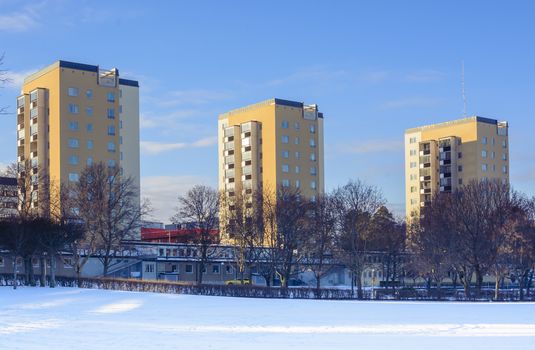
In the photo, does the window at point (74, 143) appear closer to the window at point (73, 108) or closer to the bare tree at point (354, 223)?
the window at point (73, 108)

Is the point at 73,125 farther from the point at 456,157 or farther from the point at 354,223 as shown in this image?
the point at 456,157

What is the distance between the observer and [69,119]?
360 feet

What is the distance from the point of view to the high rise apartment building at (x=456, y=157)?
5773 inches

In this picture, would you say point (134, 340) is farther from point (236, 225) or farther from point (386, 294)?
point (236, 225)

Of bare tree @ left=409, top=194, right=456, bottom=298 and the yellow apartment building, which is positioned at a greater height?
the yellow apartment building

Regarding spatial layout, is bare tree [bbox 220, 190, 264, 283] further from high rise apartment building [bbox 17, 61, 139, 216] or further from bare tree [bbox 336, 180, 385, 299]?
high rise apartment building [bbox 17, 61, 139, 216]

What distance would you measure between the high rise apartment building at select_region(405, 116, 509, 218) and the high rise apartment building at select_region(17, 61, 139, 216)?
64014mm

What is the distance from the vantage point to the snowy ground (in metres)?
21.8

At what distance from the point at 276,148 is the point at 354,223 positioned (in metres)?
62.0

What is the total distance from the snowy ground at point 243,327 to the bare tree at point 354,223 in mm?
30345

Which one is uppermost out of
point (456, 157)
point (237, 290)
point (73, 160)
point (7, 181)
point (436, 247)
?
point (456, 157)

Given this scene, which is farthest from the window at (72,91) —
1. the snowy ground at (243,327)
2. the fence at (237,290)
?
the snowy ground at (243,327)

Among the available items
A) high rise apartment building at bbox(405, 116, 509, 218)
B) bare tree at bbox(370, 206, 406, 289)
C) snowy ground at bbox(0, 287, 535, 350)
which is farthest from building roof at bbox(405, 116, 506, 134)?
snowy ground at bbox(0, 287, 535, 350)

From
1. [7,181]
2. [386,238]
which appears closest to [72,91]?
[7,181]
